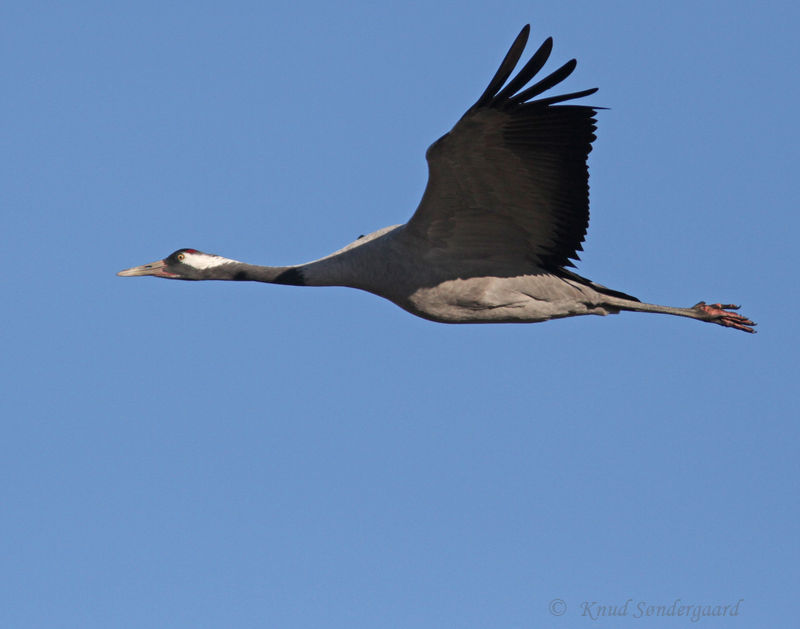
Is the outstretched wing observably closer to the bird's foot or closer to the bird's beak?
the bird's foot

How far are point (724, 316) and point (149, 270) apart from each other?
16.8 feet

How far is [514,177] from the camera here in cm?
809

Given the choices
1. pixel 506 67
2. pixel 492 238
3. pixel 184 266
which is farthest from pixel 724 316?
pixel 184 266

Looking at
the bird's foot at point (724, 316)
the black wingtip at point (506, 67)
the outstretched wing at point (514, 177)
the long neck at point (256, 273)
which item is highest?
the black wingtip at point (506, 67)

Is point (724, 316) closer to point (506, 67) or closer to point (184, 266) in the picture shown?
point (506, 67)

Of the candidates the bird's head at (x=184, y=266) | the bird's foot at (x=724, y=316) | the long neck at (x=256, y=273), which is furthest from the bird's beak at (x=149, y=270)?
the bird's foot at (x=724, y=316)

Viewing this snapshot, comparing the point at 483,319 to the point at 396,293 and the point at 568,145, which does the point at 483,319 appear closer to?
the point at 396,293

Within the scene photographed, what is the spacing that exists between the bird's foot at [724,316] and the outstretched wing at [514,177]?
1.76m

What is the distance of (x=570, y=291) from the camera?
8.83 meters

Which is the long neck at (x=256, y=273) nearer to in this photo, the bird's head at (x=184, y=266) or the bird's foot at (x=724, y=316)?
the bird's head at (x=184, y=266)

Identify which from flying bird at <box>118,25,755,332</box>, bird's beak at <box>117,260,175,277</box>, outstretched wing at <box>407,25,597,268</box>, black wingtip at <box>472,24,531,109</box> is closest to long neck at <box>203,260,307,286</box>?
flying bird at <box>118,25,755,332</box>

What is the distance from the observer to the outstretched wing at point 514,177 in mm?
7508

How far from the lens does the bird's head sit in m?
9.38

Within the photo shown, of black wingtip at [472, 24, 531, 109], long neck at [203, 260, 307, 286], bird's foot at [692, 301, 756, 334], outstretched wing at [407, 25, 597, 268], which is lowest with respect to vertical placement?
bird's foot at [692, 301, 756, 334]
